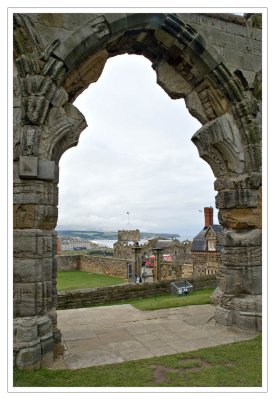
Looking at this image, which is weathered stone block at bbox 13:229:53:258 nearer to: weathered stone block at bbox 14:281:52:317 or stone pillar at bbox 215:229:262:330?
weathered stone block at bbox 14:281:52:317

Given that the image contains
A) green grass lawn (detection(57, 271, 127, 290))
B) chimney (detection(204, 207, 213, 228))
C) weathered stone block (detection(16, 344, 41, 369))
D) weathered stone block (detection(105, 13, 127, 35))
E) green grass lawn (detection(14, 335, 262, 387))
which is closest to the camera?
green grass lawn (detection(14, 335, 262, 387))

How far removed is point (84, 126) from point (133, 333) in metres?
3.63

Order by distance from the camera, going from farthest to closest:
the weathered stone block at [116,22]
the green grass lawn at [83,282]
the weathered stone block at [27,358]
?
the green grass lawn at [83,282]
the weathered stone block at [116,22]
the weathered stone block at [27,358]

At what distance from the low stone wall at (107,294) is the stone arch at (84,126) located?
3.97 meters

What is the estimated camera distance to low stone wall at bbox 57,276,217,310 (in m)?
8.55

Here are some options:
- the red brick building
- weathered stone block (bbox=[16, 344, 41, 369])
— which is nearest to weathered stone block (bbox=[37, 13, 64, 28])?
weathered stone block (bbox=[16, 344, 41, 369])

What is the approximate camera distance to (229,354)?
14.8 ft

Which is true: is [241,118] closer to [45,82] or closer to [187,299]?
[45,82]

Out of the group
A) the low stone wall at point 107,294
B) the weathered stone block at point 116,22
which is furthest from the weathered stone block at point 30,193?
the low stone wall at point 107,294

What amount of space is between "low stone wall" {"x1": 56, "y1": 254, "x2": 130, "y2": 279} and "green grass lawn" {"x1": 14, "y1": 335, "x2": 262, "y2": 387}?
1732cm

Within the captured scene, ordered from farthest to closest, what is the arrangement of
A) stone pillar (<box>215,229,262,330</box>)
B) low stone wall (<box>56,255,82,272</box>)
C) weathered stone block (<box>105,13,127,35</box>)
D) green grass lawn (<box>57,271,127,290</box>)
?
low stone wall (<box>56,255,82,272</box>) < green grass lawn (<box>57,271,127,290</box>) < stone pillar (<box>215,229,262,330</box>) < weathered stone block (<box>105,13,127,35</box>)

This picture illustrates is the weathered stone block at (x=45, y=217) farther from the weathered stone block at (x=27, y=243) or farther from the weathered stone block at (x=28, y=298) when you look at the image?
the weathered stone block at (x=28, y=298)

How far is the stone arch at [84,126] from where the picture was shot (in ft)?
A: 13.8
